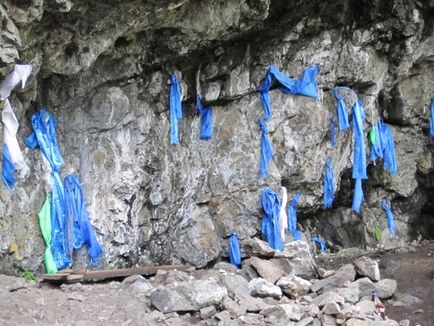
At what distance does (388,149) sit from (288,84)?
13.3 ft

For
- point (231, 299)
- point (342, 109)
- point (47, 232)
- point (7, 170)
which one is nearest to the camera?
point (231, 299)

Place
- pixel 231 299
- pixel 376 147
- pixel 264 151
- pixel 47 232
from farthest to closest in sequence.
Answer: pixel 376 147 → pixel 264 151 → pixel 47 232 → pixel 231 299

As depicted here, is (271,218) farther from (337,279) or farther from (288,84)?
(337,279)

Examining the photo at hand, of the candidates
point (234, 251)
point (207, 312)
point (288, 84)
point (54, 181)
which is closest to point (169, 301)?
point (207, 312)

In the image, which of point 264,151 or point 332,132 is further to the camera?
point 332,132

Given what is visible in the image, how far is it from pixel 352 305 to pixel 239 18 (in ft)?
20.2

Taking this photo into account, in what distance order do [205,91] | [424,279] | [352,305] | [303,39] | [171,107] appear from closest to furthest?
[352,305], [424,279], [171,107], [205,91], [303,39]

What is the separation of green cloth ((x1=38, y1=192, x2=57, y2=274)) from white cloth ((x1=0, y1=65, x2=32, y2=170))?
1.16 meters

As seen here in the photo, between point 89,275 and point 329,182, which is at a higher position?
point 329,182

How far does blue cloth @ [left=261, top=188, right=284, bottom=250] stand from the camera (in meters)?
13.2

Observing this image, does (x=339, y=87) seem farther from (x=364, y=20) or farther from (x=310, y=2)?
(x=310, y=2)

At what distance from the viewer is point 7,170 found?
920 cm

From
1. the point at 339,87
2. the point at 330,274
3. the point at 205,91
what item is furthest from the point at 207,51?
the point at 330,274

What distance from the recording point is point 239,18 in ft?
38.5
